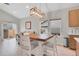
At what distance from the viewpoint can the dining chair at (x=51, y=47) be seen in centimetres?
200

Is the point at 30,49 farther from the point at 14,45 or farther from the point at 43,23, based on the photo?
the point at 43,23

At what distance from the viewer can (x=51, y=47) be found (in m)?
2.03

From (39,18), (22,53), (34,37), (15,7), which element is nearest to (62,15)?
(39,18)

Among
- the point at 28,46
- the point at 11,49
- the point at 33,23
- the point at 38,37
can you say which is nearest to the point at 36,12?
the point at 33,23

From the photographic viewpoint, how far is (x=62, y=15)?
195 cm

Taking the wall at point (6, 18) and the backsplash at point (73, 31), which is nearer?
the backsplash at point (73, 31)

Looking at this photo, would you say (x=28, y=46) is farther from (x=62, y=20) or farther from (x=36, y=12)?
(x=62, y=20)

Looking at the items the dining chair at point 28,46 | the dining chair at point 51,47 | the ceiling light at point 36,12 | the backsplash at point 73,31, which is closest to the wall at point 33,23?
the ceiling light at point 36,12

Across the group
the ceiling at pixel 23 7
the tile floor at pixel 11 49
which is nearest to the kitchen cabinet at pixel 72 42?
the tile floor at pixel 11 49

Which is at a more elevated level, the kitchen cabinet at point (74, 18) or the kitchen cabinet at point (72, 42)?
the kitchen cabinet at point (74, 18)

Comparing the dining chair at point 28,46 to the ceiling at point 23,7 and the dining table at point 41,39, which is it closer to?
the dining table at point 41,39

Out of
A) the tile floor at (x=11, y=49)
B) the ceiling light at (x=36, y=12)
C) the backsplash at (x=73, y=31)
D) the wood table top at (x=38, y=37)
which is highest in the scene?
the ceiling light at (x=36, y=12)

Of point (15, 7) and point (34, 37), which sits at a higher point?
point (15, 7)

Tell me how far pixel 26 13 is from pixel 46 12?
351mm
